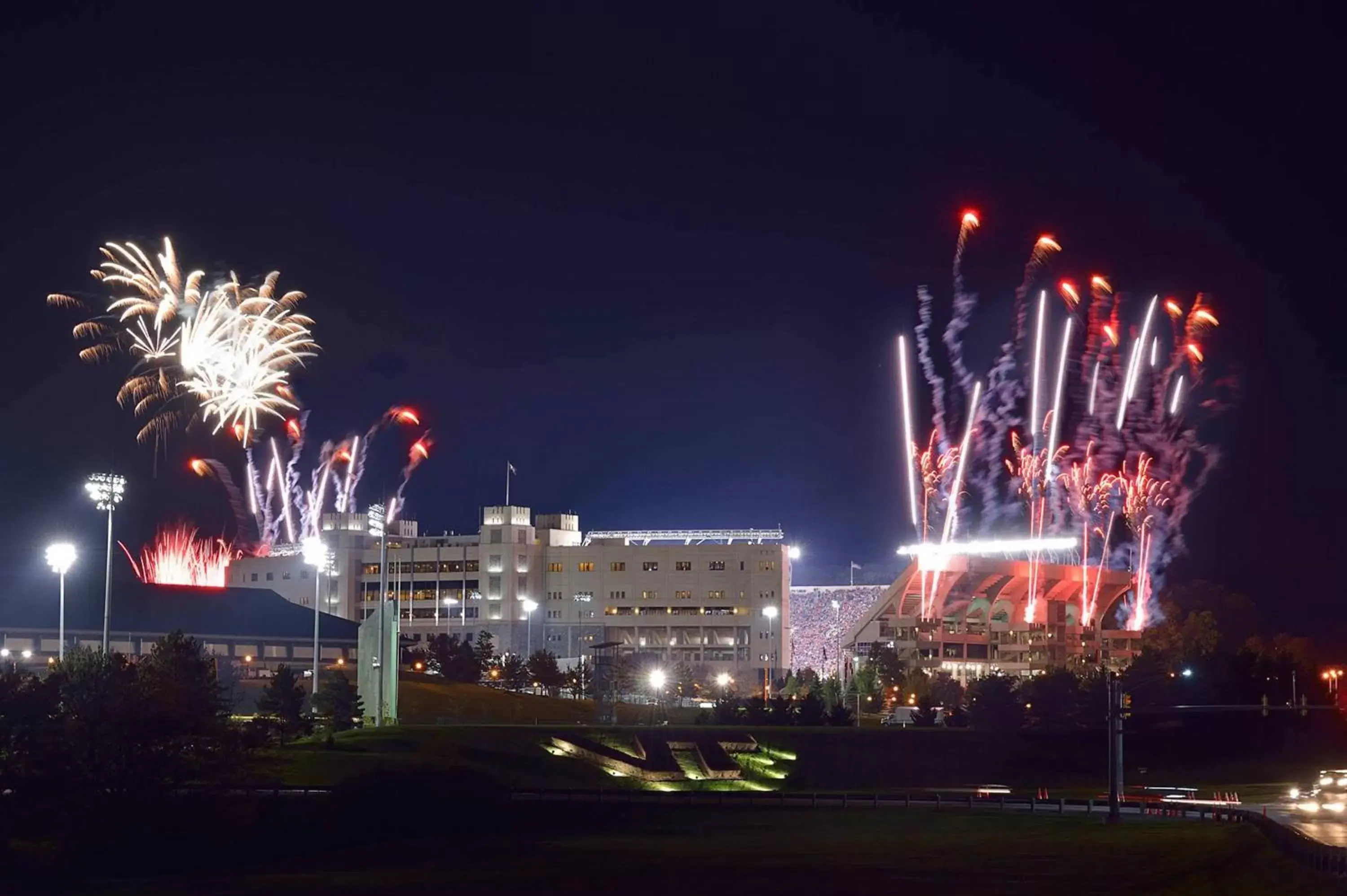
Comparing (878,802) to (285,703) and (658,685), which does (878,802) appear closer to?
(285,703)

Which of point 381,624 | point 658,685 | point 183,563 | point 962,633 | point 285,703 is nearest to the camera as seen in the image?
point 285,703

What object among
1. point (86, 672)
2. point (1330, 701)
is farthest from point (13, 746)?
point (1330, 701)

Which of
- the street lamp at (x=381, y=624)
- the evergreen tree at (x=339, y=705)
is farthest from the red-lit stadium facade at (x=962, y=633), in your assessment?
the evergreen tree at (x=339, y=705)

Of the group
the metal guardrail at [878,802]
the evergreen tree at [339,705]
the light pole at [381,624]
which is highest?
the light pole at [381,624]

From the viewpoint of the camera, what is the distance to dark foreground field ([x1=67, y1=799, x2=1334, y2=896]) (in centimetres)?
5500

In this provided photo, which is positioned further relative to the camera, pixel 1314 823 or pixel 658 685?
pixel 658 685

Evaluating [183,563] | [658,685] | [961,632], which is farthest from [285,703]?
[961,632]

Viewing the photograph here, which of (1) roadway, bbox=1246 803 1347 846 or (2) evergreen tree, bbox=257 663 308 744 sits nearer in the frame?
(1) roadway, bbox=1246 803 1347 846

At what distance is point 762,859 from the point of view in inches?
2454

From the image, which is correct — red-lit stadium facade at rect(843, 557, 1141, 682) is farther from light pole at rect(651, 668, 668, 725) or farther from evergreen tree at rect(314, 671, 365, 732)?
evergreen tree at rect(314, 671, 365, 732)

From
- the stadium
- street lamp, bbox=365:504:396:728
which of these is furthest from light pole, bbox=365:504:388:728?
the stadium

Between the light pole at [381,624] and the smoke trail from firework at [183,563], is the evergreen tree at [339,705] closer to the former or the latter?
the light pole at [381,624]

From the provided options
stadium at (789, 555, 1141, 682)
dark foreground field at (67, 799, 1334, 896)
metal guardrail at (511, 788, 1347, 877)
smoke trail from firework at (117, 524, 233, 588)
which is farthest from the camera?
stadium at (789, 555, 1141, 682)

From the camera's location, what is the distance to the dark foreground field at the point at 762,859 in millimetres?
55000
